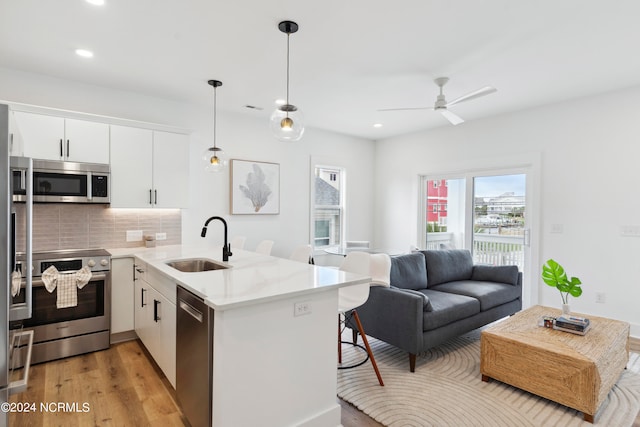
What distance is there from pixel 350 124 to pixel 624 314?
4158mm

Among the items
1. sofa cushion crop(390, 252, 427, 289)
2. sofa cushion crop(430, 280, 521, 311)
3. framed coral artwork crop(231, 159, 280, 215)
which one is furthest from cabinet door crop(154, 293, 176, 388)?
sofa cushion crop(430, 280, 521, 311)

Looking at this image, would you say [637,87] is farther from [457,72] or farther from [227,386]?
[227,386]

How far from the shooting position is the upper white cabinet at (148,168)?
3.58 m

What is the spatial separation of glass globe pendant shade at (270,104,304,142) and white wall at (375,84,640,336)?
3600mm

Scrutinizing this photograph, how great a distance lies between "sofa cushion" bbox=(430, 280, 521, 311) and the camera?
3.58 metres

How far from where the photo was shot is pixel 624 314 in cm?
382

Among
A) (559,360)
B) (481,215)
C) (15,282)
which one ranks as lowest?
(559,360)

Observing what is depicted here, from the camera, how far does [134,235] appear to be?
3.96 metres

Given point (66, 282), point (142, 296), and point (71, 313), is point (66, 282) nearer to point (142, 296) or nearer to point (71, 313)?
point (71, 313)

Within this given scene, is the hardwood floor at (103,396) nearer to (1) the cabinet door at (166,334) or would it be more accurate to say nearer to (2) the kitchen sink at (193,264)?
(1) the cabinet door at (166,334)

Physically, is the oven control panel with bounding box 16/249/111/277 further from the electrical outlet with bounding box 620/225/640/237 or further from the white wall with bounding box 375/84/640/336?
the electrical outlet with bounding box 620/225/640/237

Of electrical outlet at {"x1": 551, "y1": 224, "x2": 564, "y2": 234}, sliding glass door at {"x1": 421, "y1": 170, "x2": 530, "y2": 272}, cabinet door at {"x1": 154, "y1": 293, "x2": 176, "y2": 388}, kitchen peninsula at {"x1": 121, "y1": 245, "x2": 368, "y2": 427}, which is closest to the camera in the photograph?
kitchen peninsula at {"x1": 121, "y1": 245, "x2": 368, "y2": 427}

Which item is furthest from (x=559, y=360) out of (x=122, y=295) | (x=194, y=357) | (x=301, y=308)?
(x=122, y=295)

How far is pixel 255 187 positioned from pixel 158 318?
2616mm
